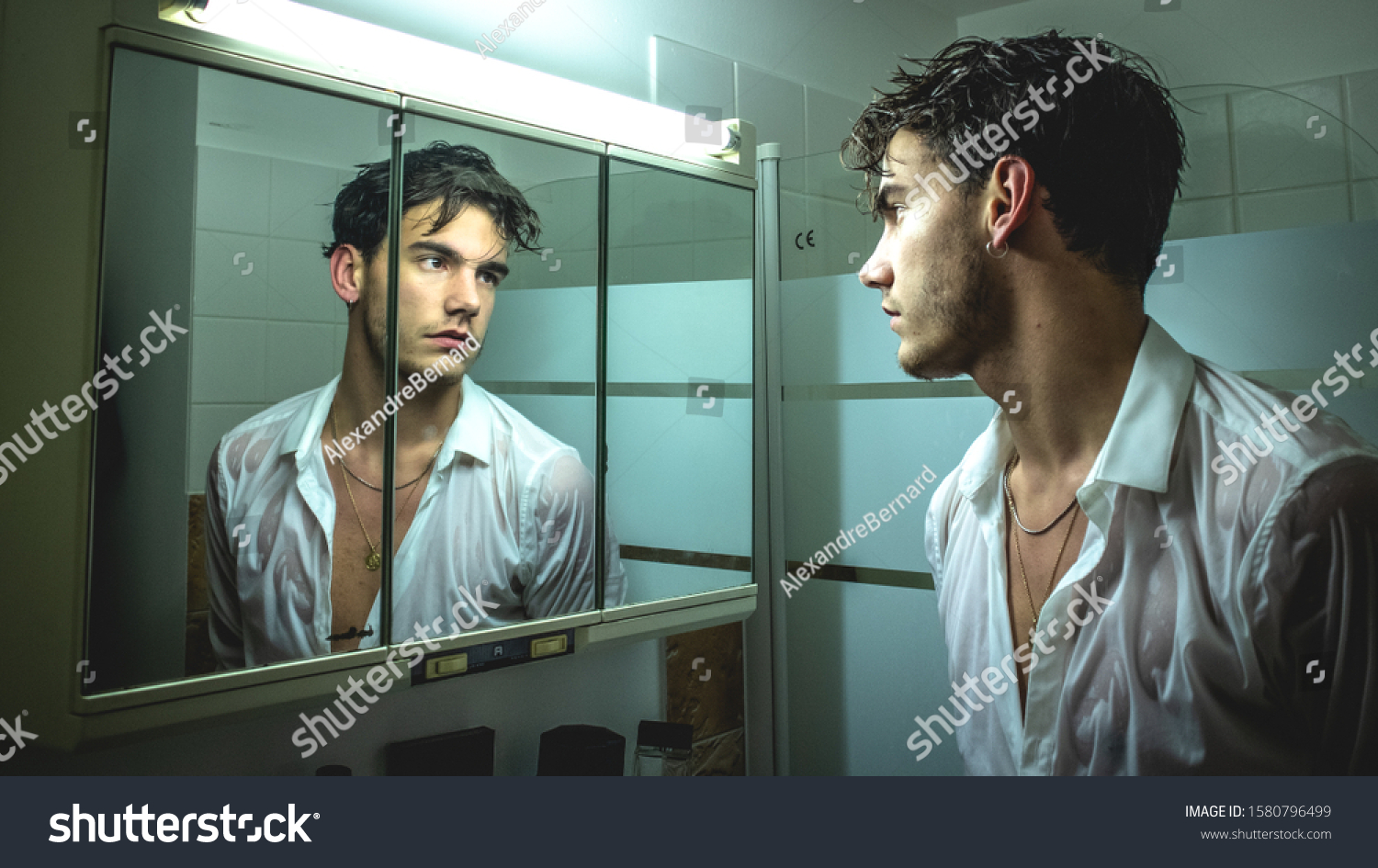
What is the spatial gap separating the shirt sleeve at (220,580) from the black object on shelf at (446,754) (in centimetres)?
26

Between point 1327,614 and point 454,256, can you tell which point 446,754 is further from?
point 1327,614

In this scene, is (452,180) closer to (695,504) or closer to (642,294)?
(642,294)

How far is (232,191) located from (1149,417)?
949 mm

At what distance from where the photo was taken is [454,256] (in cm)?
96

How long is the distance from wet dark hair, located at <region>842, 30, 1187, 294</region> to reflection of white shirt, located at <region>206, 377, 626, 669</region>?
2.04 ft

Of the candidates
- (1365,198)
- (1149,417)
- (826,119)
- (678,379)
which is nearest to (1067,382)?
(1149,417)

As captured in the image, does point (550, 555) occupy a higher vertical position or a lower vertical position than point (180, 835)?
higher

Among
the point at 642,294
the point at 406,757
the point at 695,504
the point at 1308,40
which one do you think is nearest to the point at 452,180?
the point at 642,294

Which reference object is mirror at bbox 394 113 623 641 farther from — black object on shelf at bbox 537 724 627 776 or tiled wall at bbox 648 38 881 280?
tiled wall at bbox 648 38 881 280

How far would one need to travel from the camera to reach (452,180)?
0.95 meters

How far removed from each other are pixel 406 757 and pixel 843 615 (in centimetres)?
64

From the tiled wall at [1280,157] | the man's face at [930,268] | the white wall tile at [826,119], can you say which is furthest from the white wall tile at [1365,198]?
the white wall tile at [826,119]

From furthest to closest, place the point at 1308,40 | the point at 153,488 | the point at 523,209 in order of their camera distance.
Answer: the point at 523,209
the point at 1308,40
the point at 153,488

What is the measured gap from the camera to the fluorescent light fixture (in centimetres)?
81
